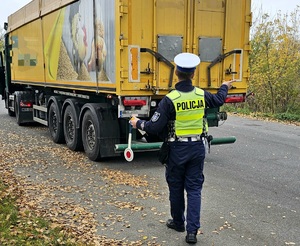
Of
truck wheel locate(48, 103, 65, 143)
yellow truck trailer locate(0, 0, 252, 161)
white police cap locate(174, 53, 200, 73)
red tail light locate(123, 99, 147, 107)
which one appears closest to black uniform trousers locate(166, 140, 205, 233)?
white police cap locate(174, 53, 200, 73)

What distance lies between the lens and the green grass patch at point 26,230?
3920mm

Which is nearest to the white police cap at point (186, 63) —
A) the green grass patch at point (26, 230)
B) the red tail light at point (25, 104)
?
the green grass patch at point (26, 230)

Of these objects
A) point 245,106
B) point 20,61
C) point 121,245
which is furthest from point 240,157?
point 245,106

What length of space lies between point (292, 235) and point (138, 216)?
1.79 metres

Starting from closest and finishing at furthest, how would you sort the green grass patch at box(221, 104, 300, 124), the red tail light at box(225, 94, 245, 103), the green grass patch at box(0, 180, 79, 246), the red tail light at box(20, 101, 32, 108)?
the green grass patch at box(0, 180, 79, 246), the red tail light at box(225, 94, 245, 103), the red tail light at box(20, 101, 32, 108), the green grass patch at box(221, 104, 300, 124)

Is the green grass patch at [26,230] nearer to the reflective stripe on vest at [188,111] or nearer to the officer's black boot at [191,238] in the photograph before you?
the officer's black boot at [191,238]

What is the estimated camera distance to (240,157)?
8.18 meters

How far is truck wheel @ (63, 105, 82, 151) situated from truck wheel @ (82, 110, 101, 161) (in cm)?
38

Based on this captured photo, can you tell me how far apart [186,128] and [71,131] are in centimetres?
536

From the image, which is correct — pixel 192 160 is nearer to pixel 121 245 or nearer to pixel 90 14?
pixel 121 245

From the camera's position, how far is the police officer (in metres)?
4.00

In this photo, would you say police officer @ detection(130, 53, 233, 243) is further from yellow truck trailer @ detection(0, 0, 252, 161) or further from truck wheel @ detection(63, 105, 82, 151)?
truck wheel @ detection(63, 105, 82, 151)

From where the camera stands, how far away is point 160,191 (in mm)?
5820

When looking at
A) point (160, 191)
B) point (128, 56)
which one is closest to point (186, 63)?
point (160, 191)
